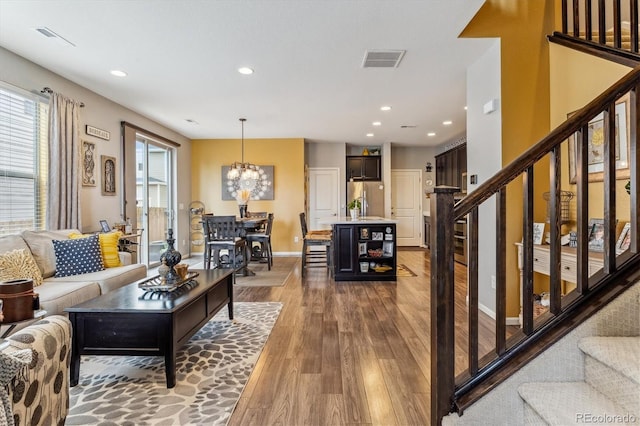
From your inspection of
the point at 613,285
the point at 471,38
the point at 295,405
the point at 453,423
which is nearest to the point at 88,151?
the point at 295,405

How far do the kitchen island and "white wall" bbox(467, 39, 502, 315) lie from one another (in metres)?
1.70

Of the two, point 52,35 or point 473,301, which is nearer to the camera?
point 473,301

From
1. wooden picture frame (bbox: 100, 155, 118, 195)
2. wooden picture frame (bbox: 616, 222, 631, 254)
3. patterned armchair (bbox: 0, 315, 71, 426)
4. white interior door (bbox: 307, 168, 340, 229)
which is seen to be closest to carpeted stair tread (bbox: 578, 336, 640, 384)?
wooden picture frame (bbox: 616, 222, 631, 254)

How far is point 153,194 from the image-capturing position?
6.18 meters

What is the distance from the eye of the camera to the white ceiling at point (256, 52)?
258 cm

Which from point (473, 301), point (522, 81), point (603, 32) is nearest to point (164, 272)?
point (473, 301)

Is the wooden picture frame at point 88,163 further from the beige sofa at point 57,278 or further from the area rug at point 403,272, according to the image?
the area rug at point 403,272

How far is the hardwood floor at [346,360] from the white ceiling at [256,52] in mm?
2655

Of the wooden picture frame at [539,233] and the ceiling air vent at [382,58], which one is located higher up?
the ceiling air vent at [382,58]

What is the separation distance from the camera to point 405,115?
18.7 feet

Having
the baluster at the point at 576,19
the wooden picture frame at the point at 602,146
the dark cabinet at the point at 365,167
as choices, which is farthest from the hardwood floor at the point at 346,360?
the dark cabinet at the point at 365,167

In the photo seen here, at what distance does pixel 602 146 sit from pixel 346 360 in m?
2.65

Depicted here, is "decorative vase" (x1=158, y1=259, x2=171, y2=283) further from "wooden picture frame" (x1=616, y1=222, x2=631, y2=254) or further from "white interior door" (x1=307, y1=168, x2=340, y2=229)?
"white interior door" (x1=307, y1=168, x2=340, y2=229)

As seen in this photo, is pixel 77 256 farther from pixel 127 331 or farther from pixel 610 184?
pixel 610 184
